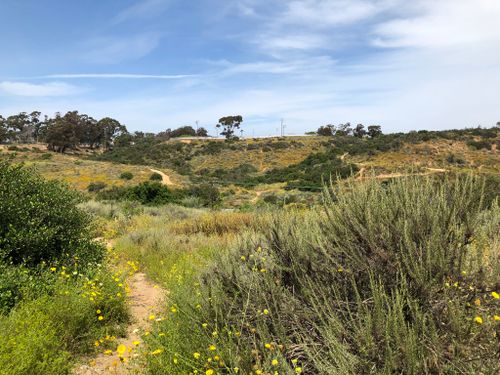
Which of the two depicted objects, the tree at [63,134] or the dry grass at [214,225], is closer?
the dry grass at [214,225]

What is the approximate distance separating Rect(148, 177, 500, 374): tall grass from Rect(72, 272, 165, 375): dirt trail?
391 mm

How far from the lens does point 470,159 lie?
41844mm

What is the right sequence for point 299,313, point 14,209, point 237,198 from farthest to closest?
point 237,198 → point 14,209 → point 299,313

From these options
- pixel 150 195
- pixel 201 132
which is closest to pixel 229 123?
pixel 201 132

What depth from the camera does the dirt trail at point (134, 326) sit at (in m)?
3.63

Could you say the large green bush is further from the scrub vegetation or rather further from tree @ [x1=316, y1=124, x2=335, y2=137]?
tree @ [x1=316, y1=124, x2=335, y2=137]

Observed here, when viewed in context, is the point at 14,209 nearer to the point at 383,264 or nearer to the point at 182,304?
the point at 182,304

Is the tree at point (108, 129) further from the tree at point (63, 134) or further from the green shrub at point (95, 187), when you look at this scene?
the green shrub at point (95, 187)

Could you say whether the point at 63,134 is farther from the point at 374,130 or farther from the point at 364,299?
the point at 364,299

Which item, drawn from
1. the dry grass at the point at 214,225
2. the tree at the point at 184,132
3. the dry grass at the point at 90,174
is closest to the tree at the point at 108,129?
the tree at the point at 184,132

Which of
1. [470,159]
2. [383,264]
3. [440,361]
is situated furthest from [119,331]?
[470,159]

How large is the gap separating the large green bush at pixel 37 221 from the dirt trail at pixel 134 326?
0.91 metres

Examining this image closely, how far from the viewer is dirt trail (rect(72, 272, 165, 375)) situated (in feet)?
11.9

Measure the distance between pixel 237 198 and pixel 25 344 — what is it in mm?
27722
